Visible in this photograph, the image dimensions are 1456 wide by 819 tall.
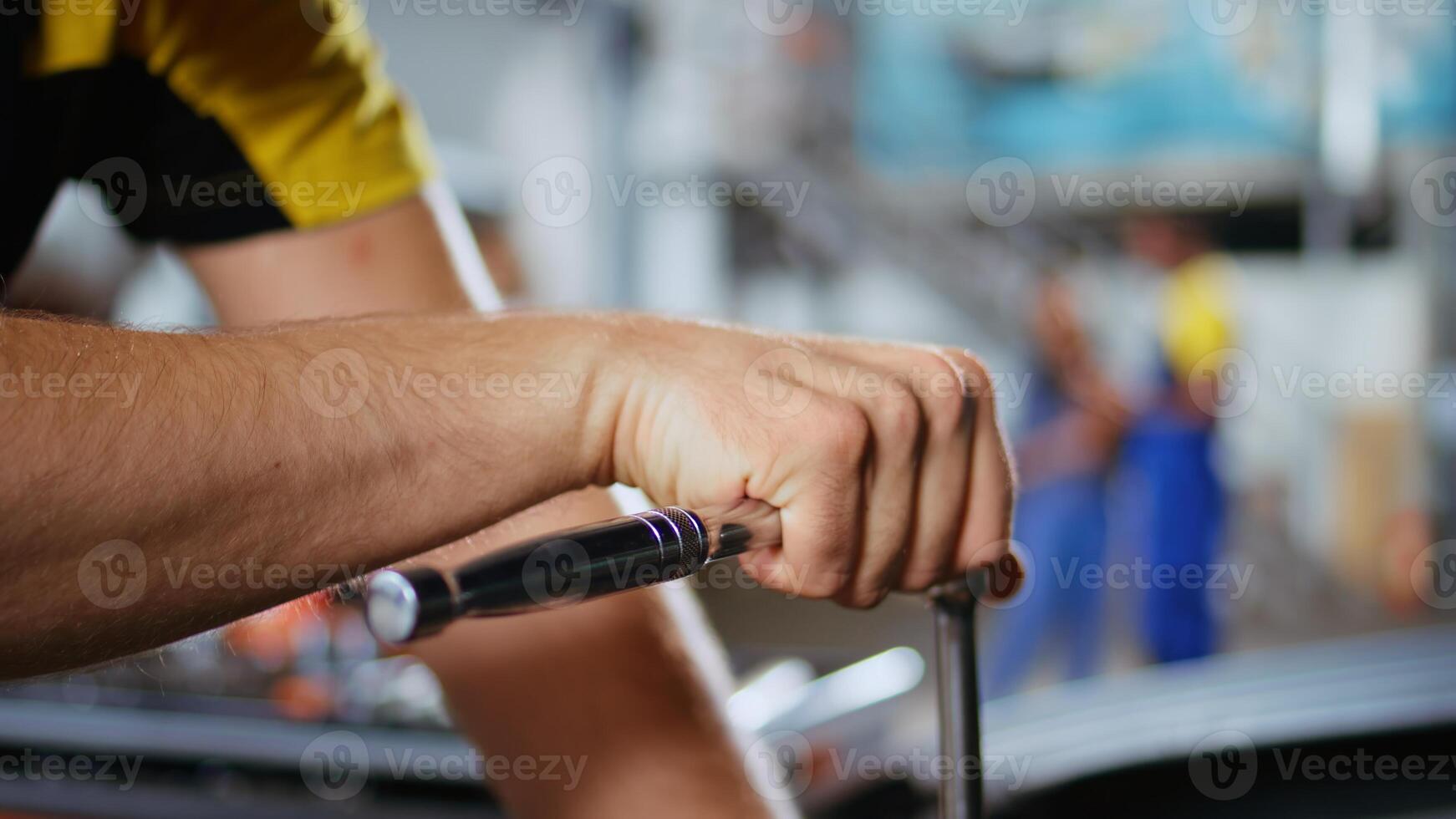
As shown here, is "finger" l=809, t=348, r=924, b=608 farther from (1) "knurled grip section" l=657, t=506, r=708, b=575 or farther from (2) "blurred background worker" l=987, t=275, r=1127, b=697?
(2) "blurred background worker" l=987, t=275, r=1127, b=697

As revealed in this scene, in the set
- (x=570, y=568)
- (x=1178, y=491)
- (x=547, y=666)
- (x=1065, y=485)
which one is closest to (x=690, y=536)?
(x=570, y=568)

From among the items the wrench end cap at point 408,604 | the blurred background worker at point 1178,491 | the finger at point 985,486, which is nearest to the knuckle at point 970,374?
the finger at point 985,486

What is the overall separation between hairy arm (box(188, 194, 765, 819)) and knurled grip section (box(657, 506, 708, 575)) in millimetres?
329

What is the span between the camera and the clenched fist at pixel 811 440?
1.73 feet

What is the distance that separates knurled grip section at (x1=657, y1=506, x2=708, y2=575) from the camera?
46cm

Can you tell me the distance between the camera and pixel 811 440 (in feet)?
1.70

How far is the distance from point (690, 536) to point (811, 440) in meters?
0.08

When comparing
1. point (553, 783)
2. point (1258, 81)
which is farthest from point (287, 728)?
point (1258, 81)

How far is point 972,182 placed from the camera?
925 cm

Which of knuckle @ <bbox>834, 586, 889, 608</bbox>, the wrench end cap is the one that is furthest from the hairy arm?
the wrench end cap

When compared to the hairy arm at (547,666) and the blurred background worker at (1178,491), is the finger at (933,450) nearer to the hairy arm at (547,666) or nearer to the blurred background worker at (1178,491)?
the hairy arm at (547,666)

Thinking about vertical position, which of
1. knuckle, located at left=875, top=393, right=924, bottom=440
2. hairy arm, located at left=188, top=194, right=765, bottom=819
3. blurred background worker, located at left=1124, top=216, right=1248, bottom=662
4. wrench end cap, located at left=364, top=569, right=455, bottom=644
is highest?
wrench end cap, located at left=364, top=569, right=455, bottom=644

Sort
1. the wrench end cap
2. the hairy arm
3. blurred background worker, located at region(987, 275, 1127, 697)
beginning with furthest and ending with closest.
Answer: blurred background worker, located at region(987, 275, 1127, 697), the hairy arm, the wrench end cap

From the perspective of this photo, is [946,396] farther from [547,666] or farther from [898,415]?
[547,666]
